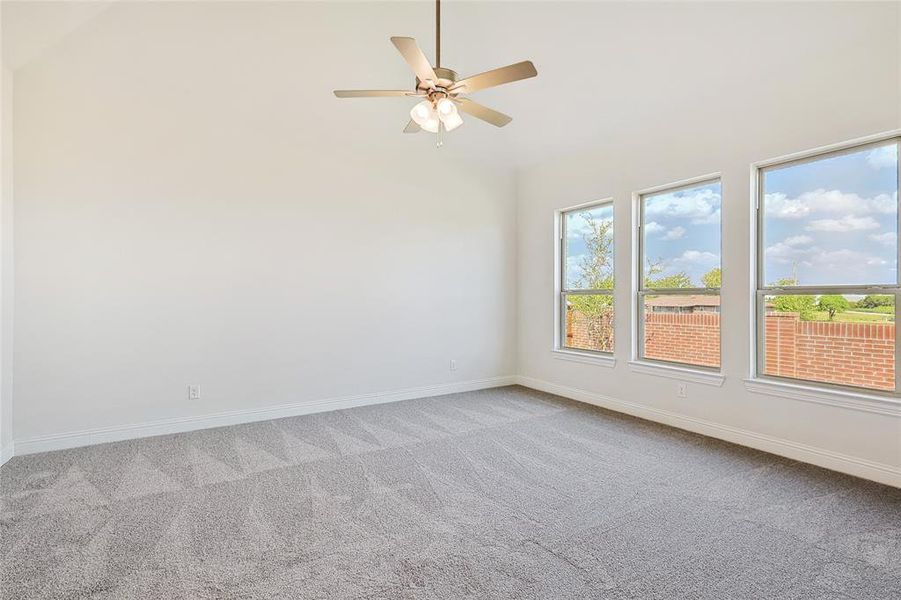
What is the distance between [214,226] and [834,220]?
5141 millimetres

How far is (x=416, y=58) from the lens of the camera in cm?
237

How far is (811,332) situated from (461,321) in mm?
3498

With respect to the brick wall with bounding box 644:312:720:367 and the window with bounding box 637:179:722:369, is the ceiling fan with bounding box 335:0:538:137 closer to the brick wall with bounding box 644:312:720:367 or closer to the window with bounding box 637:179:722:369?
the window with bounding box 637:179:722:369

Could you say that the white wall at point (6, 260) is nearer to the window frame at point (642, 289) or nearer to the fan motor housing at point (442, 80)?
the fan motor housing at point (442, 80)

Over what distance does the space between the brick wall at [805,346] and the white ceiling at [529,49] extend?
171 cm

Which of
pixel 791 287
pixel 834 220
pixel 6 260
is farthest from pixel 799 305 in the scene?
pixel 6 260

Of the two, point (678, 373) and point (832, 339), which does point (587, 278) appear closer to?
point (678, 373)

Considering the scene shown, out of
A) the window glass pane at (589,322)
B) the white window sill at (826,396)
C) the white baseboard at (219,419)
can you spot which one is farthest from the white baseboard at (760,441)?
the white baseboard at (219,419)

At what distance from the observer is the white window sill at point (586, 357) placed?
15.9 ft

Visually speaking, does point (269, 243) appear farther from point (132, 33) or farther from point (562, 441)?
point (562, 441)

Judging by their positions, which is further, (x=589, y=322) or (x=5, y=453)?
(x=589, y=322)

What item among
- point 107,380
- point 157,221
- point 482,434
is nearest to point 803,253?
point 482,434

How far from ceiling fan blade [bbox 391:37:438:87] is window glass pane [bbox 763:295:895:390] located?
3.14 metres

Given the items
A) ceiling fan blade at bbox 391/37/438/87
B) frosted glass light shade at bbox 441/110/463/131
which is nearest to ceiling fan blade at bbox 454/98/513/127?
frosted glass light shade at bbox 441/110/463/131
